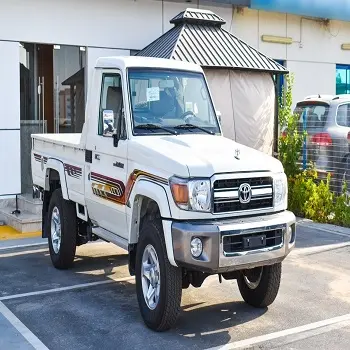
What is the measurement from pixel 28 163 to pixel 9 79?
1631 mm

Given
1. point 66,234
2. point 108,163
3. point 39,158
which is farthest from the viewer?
point 39,158

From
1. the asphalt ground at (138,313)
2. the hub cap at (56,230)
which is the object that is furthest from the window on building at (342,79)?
the hub cap at (56,230)

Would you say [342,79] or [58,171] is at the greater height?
[342,79]

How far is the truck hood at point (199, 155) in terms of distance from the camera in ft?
18.0

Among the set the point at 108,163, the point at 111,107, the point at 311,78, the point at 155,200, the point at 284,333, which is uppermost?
the point at 311,78

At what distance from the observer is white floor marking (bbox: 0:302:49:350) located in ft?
17.8

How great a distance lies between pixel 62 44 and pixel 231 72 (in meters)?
3.31

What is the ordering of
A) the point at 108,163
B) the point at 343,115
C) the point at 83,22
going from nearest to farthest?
1. the point at 108,163
2. the point at 343,115
3. the point at 83,22

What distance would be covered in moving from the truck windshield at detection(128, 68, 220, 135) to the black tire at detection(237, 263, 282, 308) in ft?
5.34

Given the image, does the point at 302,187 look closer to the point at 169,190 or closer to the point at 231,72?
the point at 231,72

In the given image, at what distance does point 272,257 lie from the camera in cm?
567

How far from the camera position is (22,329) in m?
5.81

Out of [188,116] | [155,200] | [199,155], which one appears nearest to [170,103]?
[188,116]

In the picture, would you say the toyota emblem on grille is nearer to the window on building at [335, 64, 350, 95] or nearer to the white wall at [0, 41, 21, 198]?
the white wall at [0, 41, 21, 198]
